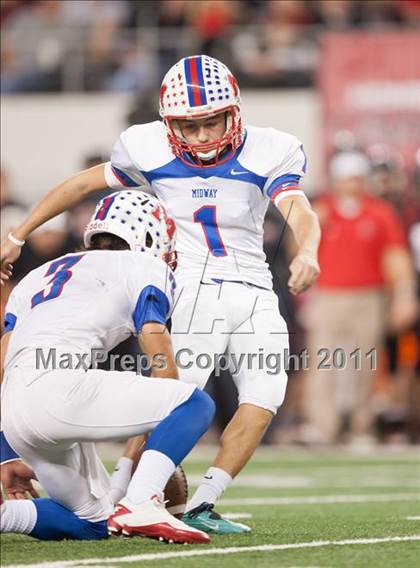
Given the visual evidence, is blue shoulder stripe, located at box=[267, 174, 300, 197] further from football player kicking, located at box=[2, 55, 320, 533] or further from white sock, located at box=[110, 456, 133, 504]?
white sock, located at box=[110, 456, 133, 504]

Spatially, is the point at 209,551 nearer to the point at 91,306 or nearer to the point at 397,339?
the point at 91,306

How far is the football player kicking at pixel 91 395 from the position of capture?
436 cm

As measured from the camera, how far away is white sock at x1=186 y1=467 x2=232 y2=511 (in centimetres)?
507

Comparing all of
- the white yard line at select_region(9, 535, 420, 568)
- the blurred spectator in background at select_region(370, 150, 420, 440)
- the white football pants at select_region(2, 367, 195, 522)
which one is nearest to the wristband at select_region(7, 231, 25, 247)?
the white football pants at select_region(2, 367, 195, 522)

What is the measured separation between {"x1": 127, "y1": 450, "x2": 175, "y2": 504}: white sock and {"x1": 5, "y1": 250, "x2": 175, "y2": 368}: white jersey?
1.23 ft

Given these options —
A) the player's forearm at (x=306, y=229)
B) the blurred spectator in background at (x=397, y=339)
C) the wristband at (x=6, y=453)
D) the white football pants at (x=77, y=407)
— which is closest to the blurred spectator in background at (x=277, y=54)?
the blurred spectator in background at (x=397, y=339)

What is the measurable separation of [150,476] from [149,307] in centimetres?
53

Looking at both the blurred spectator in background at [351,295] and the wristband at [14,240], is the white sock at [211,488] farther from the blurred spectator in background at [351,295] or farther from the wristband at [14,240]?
the blurred spectator in background at [351,295]

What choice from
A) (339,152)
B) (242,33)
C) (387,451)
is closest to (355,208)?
(339,152)

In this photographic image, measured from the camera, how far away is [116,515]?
4.32 meters

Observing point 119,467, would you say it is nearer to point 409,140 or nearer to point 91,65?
point 409,140

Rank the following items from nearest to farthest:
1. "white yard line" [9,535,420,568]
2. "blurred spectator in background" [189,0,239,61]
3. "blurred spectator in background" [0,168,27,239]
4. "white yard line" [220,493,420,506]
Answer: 1. "white yard line" [9,535,420,568]
2. "white yard line" [220,493,420,506]
3. "blurred spectator in background" [0,168,27,239]
4. "blurred spectator in background" [189,0,239,61]

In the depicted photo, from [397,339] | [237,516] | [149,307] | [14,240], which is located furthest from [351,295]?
[149,307]

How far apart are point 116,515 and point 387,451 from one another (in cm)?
611
